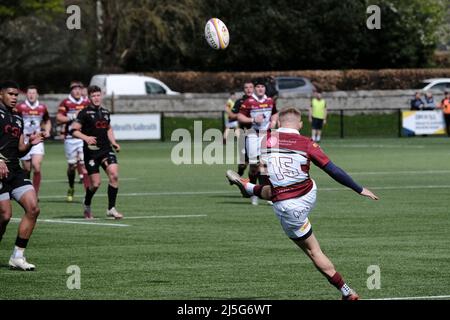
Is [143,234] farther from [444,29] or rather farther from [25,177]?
[444,29]

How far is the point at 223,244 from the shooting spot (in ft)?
56.2

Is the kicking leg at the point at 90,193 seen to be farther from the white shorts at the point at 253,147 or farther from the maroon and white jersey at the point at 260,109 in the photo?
the maroon and white jersey at the point at 260,109

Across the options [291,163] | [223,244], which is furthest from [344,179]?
[223,244]

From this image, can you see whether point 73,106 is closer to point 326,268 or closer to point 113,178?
point 113,178

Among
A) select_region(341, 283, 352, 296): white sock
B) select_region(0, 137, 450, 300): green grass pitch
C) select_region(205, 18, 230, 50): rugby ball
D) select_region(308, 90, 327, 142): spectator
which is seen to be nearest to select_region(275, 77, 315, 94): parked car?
select_region(308, 90, 327, 142): spectator

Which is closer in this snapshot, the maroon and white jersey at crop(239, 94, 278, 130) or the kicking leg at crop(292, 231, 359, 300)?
the kicking leg at crop(292, 231, 359, 300)

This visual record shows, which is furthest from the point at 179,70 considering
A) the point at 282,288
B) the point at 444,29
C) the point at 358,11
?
the point at 282,288

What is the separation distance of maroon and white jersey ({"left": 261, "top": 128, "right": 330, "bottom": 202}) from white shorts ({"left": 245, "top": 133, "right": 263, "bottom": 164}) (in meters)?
11.2

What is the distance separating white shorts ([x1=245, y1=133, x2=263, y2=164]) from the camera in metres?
23.5

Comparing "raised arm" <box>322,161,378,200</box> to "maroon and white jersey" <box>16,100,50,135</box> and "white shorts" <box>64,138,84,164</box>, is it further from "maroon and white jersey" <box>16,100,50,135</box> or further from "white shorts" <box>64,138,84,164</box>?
"white shorts" <box>64,138,84,164</box>

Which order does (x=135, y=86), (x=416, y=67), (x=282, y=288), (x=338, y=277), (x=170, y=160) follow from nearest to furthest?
(x=338, y=277), (x=282, y=288), (x=170, y=160), (x=135, y=86), (x=416, y=67)

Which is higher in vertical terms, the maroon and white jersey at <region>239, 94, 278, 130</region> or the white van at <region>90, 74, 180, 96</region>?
the maroon and white jersey at <region>239, 94, 278, 130</region>

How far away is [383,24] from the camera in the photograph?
66.6 m

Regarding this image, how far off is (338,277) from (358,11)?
181 ft
